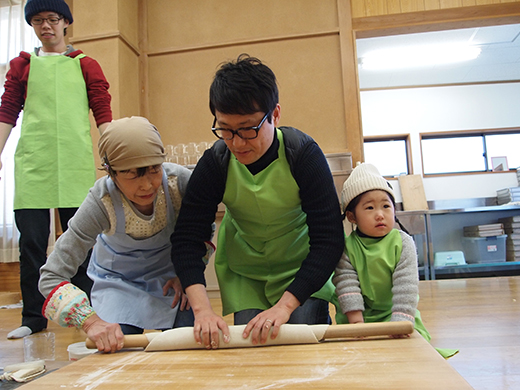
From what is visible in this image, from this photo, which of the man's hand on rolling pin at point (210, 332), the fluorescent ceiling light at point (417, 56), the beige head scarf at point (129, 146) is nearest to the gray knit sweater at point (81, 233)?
the beige head scarf at point (129, 146)

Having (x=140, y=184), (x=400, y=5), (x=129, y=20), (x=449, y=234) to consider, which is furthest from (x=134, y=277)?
(x=449, y=234)

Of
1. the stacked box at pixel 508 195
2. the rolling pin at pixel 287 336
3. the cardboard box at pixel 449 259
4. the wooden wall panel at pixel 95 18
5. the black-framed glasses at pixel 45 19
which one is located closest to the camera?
the rolling pin at pixel 287 336

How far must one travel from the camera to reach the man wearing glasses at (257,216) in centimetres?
103

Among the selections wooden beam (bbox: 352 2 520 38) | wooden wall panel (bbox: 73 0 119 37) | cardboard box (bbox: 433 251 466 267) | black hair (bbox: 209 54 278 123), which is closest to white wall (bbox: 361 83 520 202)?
cardboard box (bbox: 433 251 466 267)

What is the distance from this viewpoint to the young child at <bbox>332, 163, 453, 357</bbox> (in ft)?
3.82

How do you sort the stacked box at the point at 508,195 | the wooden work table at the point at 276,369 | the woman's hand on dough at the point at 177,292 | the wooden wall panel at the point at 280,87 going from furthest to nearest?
the stacked box at the point at 508,195, the wooden wall panel at the point at 280,87, the woman's hand on dough at the point at 177,292, the wooden work table at the point at 276,369

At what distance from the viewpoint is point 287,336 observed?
36.0 inches

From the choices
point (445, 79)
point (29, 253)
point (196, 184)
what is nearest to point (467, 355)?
point (196, 184)

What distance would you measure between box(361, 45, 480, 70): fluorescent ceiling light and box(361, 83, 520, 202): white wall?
804 millimetres

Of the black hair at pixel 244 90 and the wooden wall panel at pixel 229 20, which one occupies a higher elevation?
the wooden wall panel at pixel 229 20

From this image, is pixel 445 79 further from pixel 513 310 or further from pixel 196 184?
pixel 196 184

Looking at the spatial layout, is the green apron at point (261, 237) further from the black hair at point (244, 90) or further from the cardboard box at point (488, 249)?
the cardboard box at point (488, 249)

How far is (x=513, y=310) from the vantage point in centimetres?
200

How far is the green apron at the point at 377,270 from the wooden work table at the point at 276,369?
0.29 meters
